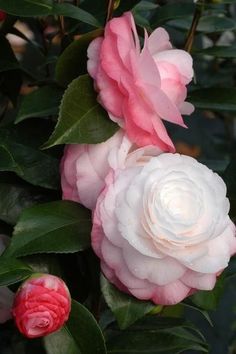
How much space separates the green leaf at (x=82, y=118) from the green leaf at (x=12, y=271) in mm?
134

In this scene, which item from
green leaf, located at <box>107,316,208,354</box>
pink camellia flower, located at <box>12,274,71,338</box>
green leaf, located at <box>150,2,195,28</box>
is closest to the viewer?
pink camellia flower, located at <box>12,274,71,338</box>

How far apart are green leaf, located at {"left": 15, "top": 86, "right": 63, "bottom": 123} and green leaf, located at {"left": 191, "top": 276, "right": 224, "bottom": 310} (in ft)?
0.89

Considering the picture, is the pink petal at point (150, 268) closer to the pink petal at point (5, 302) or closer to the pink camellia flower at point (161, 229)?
the pink camellia flower at point (161, 229)

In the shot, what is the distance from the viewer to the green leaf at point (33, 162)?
77 cm

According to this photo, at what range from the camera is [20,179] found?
0.80m

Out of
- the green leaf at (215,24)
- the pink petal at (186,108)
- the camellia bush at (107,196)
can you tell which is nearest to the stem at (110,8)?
the camellia bush at (107,196)

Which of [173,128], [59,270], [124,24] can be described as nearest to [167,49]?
[124,24]

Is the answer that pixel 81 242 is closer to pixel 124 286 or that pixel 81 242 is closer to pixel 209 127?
pixel 124 286

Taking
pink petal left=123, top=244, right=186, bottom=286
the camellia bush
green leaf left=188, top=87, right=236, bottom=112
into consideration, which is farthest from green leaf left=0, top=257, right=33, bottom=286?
green leaf left=188, top=87, right=236, bottom=112

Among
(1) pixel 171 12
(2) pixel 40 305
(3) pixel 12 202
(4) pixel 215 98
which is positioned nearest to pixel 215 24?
(1) pixel 171 12

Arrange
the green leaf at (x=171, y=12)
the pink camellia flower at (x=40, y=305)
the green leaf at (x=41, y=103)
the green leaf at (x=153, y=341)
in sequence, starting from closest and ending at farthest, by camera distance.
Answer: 1. the pink camellia flower at (x=40, y=305)
2. the green leaf at (x=41, y=103)
3. the green leaf at (x=153, y=341)
4. the green leaf at (x=171, y=12)

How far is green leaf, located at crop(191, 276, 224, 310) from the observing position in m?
0.76

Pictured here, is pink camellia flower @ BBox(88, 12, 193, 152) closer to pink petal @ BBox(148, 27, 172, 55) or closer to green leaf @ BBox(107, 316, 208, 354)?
pink petal @ BBox(148, 27, 172, 55)

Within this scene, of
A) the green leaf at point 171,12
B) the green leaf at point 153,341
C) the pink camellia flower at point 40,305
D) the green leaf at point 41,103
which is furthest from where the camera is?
the green leaf at point 171,12
